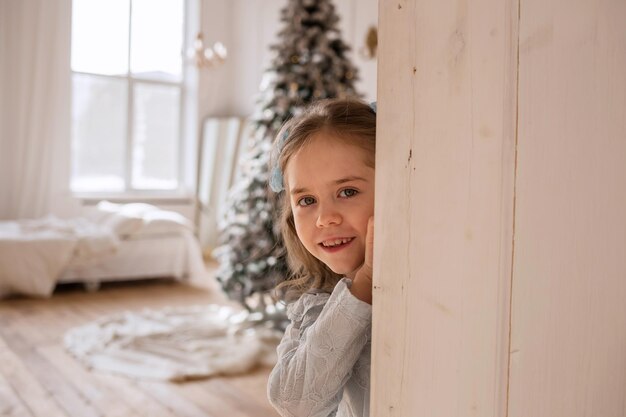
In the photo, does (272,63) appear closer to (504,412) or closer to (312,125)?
(312,125)

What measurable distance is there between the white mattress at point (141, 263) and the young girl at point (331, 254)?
189 inches

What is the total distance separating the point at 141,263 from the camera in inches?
228

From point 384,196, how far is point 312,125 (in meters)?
0.37

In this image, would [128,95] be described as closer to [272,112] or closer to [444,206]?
[272,112]

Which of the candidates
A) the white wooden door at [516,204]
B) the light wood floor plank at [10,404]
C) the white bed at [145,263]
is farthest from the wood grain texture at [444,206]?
the white bed at [145,263]

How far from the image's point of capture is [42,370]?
125 inches

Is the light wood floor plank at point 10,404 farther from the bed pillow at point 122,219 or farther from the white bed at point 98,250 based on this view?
the bed pillow at point 122,219

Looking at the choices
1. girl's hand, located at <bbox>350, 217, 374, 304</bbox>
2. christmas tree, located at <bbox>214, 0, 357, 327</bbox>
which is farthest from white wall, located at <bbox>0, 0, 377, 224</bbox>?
girl's hand, located at <bbox>350, 217, 374, 304</bbox>

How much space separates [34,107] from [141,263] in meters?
2.60

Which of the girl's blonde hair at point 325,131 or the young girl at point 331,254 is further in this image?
the girl's blonde hair at point 325,131

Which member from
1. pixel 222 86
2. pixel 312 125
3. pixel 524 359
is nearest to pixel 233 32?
pixel 222 86

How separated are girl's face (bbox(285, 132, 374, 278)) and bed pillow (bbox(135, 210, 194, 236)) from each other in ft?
16.5

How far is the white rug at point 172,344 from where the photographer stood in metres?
3.26

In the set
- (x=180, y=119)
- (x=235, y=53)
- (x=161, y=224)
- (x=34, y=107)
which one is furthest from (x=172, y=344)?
(x=235, y=53)
